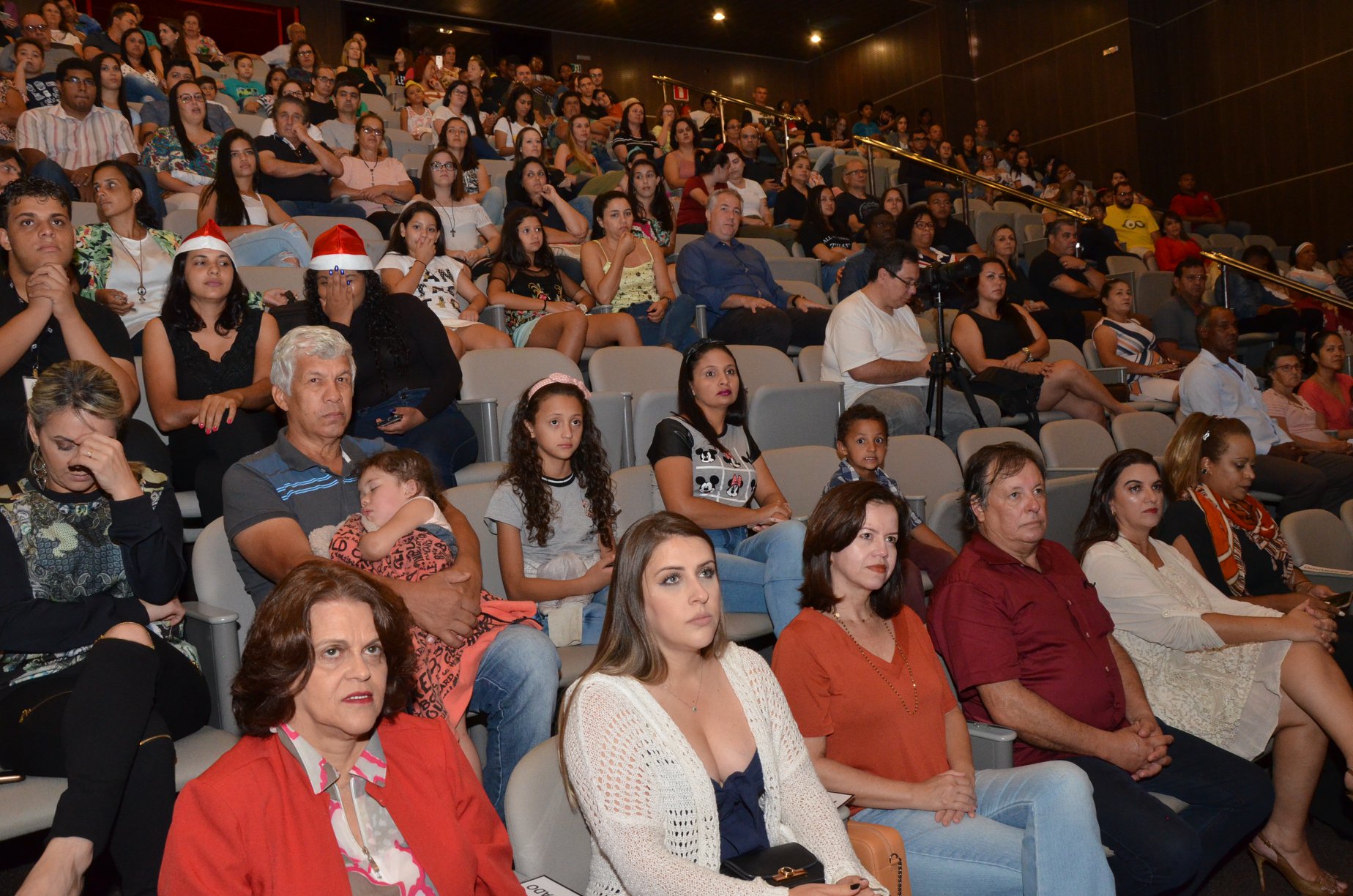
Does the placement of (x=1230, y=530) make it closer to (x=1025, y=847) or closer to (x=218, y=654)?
(x=1025, y=847)

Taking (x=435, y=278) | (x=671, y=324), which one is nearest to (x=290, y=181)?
(x=435, y=278)

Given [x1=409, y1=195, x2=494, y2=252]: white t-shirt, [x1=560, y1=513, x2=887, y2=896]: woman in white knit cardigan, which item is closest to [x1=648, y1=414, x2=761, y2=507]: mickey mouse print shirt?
[x1=560, y1=513, x2=887, y2=896]: woman in white knit cardigan

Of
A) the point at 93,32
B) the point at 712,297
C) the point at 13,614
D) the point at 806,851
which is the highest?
the point at 93,32

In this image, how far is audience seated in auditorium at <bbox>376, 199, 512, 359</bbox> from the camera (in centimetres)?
382

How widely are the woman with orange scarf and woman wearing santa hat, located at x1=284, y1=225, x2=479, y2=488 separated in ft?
6.82

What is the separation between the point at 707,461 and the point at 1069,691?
3.79 ft

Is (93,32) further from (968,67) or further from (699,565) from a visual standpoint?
(968,67)

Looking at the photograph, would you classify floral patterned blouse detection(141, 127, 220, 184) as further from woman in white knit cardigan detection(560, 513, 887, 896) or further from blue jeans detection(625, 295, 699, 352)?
woman in white knit cardigan detection(560, 513, 887, 896)

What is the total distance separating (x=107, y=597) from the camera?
1.92 m

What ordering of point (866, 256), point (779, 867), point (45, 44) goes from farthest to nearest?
point (45, 44)
point (866, 256)
point (779, 867)

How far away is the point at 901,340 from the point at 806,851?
301 cm

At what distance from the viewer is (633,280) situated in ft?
14.8

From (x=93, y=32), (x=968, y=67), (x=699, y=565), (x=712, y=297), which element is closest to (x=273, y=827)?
(x=699, y=565)

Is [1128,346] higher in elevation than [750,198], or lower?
lower
